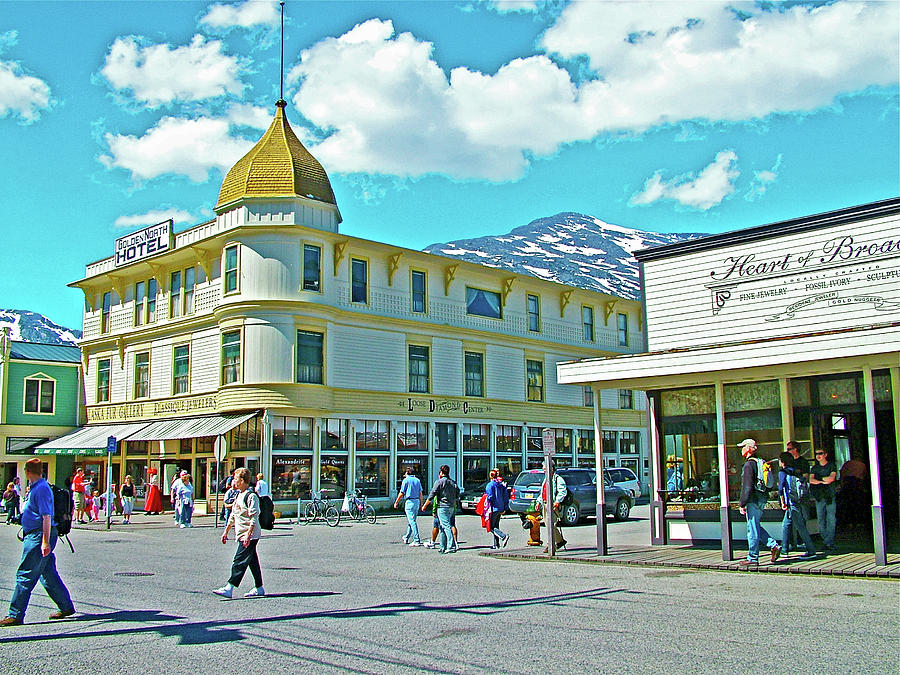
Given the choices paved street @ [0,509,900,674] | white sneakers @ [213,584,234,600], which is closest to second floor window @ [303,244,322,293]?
paved street @ [0,509,900,674]

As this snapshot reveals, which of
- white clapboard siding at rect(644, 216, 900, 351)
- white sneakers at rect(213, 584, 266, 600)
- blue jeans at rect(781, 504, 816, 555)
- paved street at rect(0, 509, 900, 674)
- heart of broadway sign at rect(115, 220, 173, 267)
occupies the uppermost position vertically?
heart of broadway sign at rect(115, 220, 173, 267)

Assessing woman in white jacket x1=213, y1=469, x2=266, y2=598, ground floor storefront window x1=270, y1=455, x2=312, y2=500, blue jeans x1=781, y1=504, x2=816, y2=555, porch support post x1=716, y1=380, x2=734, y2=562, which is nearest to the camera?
woman in white jacket x1=213, y1=469, x2=266, y2=598

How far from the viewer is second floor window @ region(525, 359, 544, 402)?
43219 mm

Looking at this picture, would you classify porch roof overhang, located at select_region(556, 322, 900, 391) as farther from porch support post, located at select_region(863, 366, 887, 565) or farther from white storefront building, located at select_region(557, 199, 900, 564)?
porch support post, located at select_region(863, 366, 887, 565)

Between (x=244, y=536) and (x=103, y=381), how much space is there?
1357 inches

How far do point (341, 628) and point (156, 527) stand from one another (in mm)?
20453

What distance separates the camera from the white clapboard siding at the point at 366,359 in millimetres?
35406

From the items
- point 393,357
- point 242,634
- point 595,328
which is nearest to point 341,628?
point 242,634

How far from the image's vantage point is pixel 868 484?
A: 1653cm

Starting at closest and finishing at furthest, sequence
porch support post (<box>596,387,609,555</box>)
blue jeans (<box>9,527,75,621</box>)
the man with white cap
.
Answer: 1. blue jeans (<box>9,527,75,621</box>)
2. the man with white cap
3. porch support post (<box>596,387,609,555</box>)

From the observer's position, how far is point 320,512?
98.8 feet

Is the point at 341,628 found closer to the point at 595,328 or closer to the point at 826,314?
the point at 826,314

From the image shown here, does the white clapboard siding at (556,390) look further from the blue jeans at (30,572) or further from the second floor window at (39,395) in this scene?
the blue jeans at (30,572)

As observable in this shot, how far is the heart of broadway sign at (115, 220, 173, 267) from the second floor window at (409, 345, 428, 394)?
11.4 m
